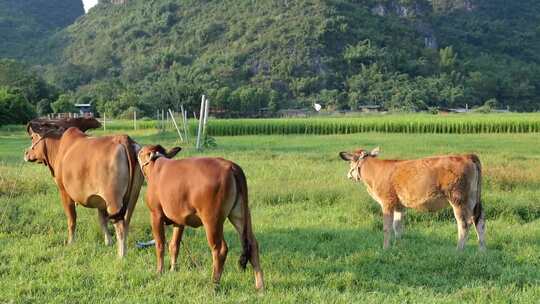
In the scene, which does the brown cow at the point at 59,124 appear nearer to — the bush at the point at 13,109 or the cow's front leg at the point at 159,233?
the cow's front leg at the point at 159,233

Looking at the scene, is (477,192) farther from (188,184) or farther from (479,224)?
(188,184)

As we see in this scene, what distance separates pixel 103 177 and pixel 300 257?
2.52 meters

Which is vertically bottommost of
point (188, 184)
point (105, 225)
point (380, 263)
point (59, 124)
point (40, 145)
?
point (380, 263)

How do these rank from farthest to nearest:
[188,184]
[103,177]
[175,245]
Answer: [103,177] < [175,245] < [188,184]

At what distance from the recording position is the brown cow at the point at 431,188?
7379 mm

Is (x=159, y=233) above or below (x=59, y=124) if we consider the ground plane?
below

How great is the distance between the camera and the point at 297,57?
80.8 meters

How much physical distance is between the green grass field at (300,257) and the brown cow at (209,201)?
0.38 metres

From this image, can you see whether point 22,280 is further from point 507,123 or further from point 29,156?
point 507,123

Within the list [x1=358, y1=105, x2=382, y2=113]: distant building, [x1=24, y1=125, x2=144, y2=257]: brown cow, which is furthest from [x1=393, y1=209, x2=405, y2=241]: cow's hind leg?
[x1=358, y1=105, x2=382, y2=113]: distant building

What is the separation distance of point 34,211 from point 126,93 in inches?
2220

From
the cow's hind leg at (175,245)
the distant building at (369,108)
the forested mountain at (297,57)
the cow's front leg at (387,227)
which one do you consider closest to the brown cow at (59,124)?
the cow's hind leg at (175,245)

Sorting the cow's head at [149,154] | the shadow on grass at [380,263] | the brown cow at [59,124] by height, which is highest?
the brown cow at [59,124]

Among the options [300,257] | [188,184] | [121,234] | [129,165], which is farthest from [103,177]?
[300,257]
